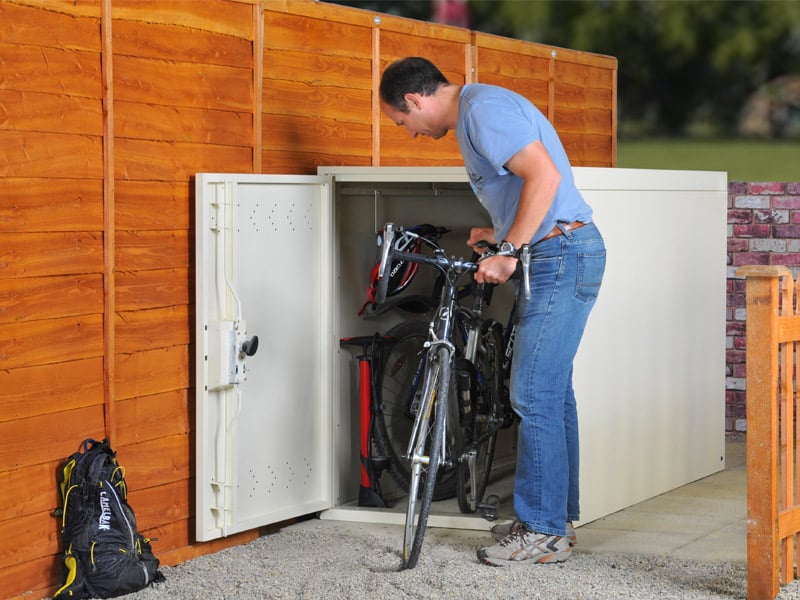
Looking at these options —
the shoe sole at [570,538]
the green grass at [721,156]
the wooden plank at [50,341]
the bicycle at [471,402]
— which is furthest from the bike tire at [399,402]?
the green grass at [721,156]

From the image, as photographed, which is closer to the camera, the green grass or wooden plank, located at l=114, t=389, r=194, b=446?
wooden plank, located at l=114, t=389, r=194, b=446

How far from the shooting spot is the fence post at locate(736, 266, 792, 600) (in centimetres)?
384

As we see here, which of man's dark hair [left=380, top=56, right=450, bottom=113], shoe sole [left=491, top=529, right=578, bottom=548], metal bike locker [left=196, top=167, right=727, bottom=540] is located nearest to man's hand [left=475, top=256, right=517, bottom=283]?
man's dark hair [left=380, top=56, right=450, bottom=113]

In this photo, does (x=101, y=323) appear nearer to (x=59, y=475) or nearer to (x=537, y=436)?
(x=59, y=475)

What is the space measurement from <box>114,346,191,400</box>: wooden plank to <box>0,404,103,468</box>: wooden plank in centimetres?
14

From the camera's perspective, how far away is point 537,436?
4309 millimetres

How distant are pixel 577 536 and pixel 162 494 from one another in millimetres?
1586

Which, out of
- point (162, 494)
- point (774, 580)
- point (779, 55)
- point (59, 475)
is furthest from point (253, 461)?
point (779, 55)

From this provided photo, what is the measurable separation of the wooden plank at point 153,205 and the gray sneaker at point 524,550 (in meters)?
1.55

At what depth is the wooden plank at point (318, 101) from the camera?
476cm

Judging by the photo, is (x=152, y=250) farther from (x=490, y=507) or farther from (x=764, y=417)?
(x=764, y=417)

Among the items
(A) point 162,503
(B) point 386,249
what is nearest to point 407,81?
(B) point 386,249

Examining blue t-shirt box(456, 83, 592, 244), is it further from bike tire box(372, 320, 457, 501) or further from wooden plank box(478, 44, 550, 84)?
wooden plank box(478, 44, 550, 84)

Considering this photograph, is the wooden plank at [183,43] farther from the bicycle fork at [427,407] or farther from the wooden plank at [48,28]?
the bicycle fork at [427,407]
